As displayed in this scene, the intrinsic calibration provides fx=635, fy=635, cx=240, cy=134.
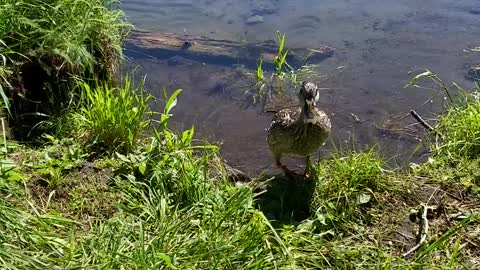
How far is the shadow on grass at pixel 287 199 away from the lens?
415 cm

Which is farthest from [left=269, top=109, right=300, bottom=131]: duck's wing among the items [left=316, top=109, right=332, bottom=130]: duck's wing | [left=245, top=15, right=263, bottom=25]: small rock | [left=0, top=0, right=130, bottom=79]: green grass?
[left=245, top=15, right=263, bottom=25]: small rock

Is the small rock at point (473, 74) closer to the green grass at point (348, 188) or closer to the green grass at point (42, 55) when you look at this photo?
the green grass at point (348, 188)

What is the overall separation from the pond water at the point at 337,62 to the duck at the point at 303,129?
0.54 meters

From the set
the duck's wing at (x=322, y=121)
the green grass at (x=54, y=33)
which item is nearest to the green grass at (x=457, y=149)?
the duck's wing at (x=322, y=121)

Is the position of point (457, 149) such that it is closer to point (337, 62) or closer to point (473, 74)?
point (473, 74)

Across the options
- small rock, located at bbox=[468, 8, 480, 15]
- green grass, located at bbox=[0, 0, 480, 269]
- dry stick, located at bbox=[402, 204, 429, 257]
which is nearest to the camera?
green grass, located at bbox=[0, 0, 480, 269]

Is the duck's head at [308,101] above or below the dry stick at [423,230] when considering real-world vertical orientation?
above

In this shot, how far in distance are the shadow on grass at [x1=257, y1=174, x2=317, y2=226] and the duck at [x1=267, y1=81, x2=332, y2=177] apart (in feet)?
0.70

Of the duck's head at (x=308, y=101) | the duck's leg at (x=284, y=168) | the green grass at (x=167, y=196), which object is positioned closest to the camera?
the green grass at (x=167, y=196)

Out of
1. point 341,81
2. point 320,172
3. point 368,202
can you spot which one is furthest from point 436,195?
point 341,81

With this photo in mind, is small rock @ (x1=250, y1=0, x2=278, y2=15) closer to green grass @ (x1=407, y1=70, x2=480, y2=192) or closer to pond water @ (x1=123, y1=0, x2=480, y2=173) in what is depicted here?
pond water @ (x1=123, y1=0, x2=480, y2=173)

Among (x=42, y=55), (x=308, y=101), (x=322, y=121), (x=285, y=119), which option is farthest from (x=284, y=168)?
(x=42, y=55)

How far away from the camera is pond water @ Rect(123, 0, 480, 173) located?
239 inches

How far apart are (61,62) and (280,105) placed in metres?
2.38
